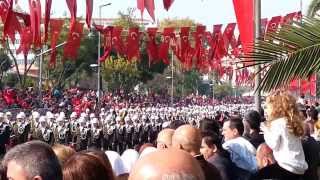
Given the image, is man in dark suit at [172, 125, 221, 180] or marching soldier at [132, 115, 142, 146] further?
marching soldier at [132, 115, 142, 146]

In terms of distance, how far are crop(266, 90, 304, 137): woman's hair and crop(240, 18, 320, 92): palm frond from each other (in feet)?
0.49

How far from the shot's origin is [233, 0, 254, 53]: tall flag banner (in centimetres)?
935

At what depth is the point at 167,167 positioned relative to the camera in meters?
2.17

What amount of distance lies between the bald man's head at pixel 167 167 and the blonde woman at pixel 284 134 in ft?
9.95

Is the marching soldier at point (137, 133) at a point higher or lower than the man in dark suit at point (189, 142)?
lower

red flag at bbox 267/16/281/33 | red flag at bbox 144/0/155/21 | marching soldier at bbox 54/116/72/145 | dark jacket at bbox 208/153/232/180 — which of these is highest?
red flag at bbox 144/0/155/21

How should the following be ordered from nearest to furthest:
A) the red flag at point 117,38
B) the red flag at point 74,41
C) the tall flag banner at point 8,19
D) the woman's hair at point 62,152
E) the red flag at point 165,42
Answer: the woman's hair at point 62,152
the tall flag banner at point 8,19
the red flag at point 74,41
the red flag at point 117,38
the red flag at point 165,42

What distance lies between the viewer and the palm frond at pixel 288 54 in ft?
17.5

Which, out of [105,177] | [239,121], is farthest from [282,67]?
[105,177]

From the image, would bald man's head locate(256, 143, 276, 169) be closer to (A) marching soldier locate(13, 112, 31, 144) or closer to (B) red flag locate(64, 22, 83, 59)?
(A) marching soldier locate(13, 112, 31, 144)

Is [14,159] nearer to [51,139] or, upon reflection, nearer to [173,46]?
[51,139]

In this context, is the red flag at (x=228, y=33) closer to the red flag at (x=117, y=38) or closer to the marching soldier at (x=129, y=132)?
the red flag at (x=117, y=38)

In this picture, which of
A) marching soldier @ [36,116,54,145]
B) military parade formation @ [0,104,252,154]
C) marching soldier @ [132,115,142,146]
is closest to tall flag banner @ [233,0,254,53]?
military parade formation @ [0,104,252,154]

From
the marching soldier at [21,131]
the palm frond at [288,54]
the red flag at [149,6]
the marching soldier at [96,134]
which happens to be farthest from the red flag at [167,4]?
the marching soldier at [96,134]
